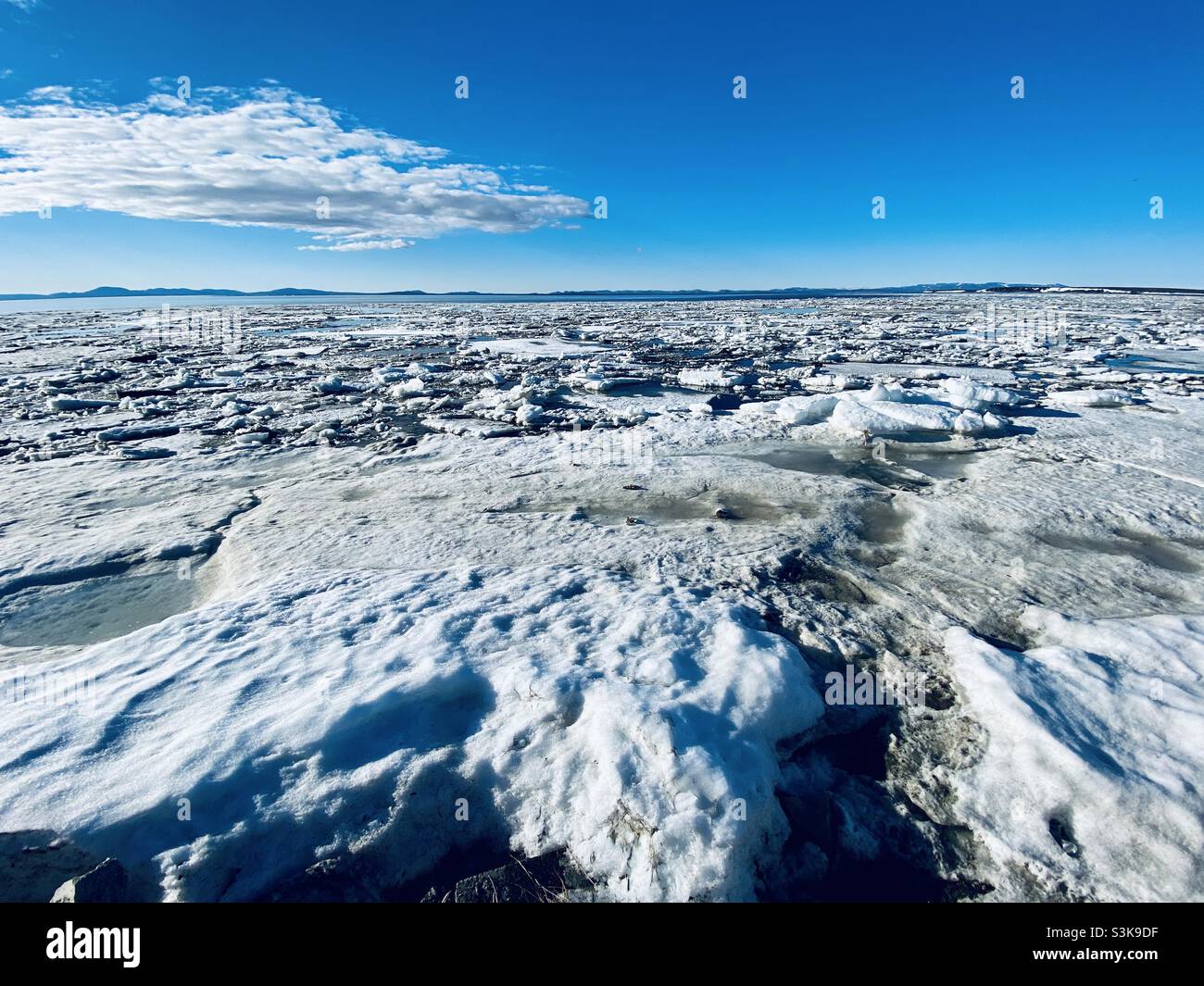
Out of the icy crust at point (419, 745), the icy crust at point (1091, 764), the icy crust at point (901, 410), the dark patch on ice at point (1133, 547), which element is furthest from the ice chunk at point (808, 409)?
the icy crust at point (419, 745)

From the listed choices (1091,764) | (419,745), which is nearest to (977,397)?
(1091,764)

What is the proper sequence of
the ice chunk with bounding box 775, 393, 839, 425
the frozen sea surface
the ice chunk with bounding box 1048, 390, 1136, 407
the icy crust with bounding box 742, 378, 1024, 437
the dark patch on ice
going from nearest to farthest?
the frozen sea surface → the dark patch on ice → the icy crust with bounding box 742, 378, 1024, 437 → the ice chunk with bounding box 775, 393, 839, 425 → the ice chunk with bounding box 1048, 390, 1136, 407

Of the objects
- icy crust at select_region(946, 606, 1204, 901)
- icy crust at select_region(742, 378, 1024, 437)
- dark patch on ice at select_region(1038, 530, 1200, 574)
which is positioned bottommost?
icy crust at select_region(946, 606, 1204, 901)

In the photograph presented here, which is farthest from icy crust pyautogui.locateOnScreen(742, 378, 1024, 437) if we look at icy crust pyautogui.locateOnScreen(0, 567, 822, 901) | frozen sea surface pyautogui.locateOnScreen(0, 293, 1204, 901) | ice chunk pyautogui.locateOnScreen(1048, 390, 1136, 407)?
icy crust pyautogui.locateOnScreen(0, 567, 822, 901)

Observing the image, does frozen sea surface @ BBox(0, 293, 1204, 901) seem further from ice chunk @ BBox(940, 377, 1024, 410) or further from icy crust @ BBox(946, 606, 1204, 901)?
ice chunk @ BBox(940, 377, 1024, 410)

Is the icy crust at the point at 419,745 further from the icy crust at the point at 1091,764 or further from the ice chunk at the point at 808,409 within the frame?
the ice chunk at the point at 808,409

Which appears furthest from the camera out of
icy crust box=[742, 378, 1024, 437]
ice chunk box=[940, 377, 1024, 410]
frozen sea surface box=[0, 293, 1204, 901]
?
ice chunk box=[940, 377, 1024, 410]

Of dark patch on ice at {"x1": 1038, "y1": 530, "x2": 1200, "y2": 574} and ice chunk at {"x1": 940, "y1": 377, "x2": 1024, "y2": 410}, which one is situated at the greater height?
ice chunk at {"x1": 940, "y1": 377, "x2": 1024, "y2": 410}
